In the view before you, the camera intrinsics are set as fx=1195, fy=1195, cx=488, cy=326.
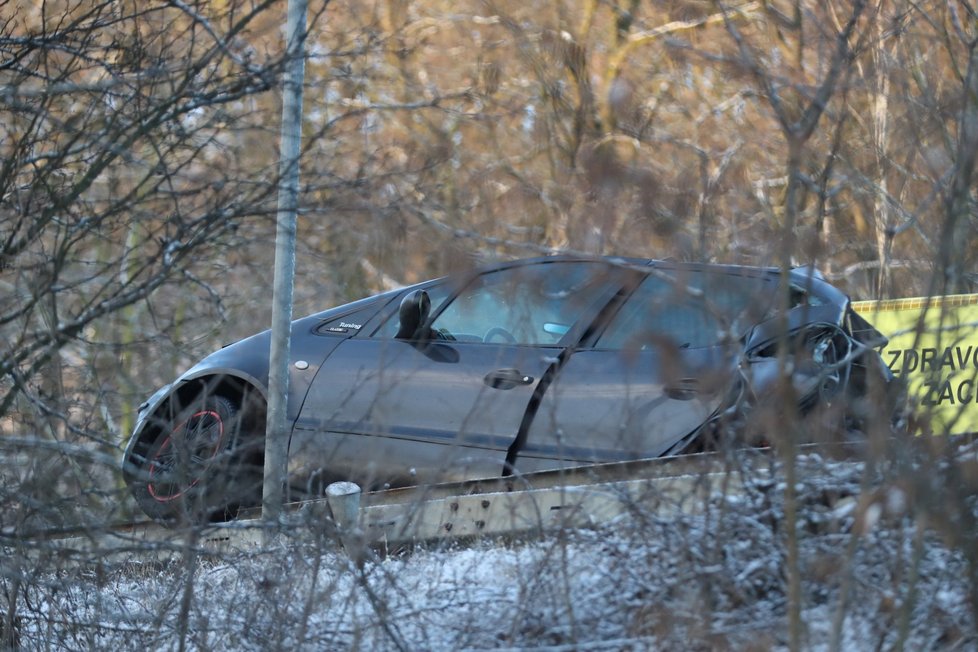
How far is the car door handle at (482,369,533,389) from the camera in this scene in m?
5.48

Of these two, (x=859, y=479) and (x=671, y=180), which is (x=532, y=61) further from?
(x=859, y=479)

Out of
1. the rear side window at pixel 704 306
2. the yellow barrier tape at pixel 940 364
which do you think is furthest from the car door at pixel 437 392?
the yellow barrier tape at pixel 940 364

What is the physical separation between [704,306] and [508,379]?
6.91ft

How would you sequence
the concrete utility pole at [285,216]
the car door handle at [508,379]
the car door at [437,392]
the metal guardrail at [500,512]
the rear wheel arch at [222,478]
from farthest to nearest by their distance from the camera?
the car door handle at [508,379]
the car door at [437,392]
the concrete utility pole at [285,216]
the rear wheel arch at [222,478]
the metal guardrail at [500,512]

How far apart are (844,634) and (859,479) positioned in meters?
0.48

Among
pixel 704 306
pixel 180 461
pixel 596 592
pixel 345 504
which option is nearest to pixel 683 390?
pixel 704 306

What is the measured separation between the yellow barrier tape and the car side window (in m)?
0.90

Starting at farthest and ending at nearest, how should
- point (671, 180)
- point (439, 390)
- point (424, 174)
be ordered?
point (439, 390) → point (424, 174) → point (671, 180)

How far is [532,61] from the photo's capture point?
3865 millimetres

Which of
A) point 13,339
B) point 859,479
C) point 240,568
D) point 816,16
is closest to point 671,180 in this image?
point 816,16

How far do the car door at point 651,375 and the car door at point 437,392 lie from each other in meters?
0.14

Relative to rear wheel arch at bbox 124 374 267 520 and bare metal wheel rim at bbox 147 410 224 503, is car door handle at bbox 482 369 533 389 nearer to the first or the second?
rear wheel arch at bbox 124 374 267 520

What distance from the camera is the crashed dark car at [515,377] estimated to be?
3.57m

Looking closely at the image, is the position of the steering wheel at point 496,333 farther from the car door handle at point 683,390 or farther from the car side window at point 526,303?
the car door handle at point 683,390
